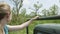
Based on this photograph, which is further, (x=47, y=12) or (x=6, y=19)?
(x=47, y=12)

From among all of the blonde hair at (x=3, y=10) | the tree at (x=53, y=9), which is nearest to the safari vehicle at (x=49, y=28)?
the blonde hair at (x=3, y=10)

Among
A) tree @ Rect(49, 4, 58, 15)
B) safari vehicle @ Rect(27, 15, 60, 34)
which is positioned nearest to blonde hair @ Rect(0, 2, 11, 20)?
safari vehicle @ Rect(27, 15, 60, 34)

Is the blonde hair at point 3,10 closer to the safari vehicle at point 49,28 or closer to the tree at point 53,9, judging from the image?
the safari vehicle at point 49,28

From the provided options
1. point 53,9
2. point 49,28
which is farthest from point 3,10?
point 53,9

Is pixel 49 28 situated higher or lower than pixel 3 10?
lower

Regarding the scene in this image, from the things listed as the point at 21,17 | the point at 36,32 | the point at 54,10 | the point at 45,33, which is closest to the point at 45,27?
the point at 45,33

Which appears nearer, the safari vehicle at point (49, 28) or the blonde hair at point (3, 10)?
the safari vehicle at point (49, 28)

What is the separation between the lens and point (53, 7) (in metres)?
5.29

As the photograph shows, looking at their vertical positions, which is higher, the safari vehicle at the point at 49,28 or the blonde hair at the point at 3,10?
the blonde hair at the point at 3,10

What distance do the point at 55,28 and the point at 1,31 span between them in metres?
0.45

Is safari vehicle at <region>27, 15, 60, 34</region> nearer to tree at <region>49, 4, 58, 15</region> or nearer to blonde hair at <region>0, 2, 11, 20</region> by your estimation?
blonde hair at <region>0, 2, 11, 20</region>

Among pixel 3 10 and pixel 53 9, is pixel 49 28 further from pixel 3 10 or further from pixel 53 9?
pixel 53 9

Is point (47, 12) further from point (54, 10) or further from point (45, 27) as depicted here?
point (45, 27)

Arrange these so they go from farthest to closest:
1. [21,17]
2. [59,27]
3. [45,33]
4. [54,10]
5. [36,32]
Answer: [21,17] < [54,10] < [36,32] < [45,33] < [59,27]
